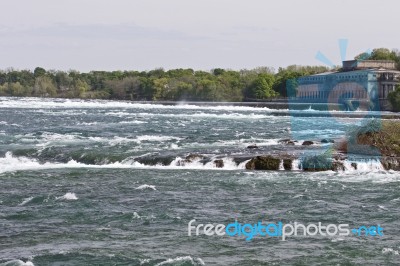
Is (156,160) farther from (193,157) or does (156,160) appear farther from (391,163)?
(391,163)

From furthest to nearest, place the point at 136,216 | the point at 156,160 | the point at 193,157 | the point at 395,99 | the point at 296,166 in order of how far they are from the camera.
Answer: the point at 395,99 < the point at 156,160 < the point at 193,157 < the point at 296,166 < the point at 136,216

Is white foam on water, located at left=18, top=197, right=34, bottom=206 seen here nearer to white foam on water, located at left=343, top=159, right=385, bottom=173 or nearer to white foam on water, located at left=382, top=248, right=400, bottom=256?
white foam on water, located at left=382, top=248, right=400, bottom=256

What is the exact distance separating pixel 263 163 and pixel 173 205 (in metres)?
11.3

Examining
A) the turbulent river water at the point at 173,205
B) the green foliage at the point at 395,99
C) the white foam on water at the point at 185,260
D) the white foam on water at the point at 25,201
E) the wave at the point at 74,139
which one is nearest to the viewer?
the white foam on water at the point at 185,260

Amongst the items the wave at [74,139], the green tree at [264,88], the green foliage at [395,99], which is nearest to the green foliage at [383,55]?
the green tree at [264,88]

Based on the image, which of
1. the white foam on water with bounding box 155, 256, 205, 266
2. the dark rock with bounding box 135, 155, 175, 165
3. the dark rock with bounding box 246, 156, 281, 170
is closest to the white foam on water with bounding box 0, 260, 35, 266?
the white foam on water with bounding box 155, 256, 205, 266

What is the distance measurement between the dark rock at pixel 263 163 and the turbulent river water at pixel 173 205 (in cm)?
70

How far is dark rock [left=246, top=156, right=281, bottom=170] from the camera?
37344 mm

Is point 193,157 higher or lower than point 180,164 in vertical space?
higher

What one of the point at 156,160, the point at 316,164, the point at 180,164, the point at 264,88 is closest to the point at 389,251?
the point at 316,164

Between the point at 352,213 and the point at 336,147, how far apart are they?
59.8ft

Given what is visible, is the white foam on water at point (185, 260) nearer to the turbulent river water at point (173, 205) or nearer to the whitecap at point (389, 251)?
the turbulent river water at point (173, 205)

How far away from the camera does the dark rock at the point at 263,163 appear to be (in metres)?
37.3

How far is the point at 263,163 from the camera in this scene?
37.4 m
